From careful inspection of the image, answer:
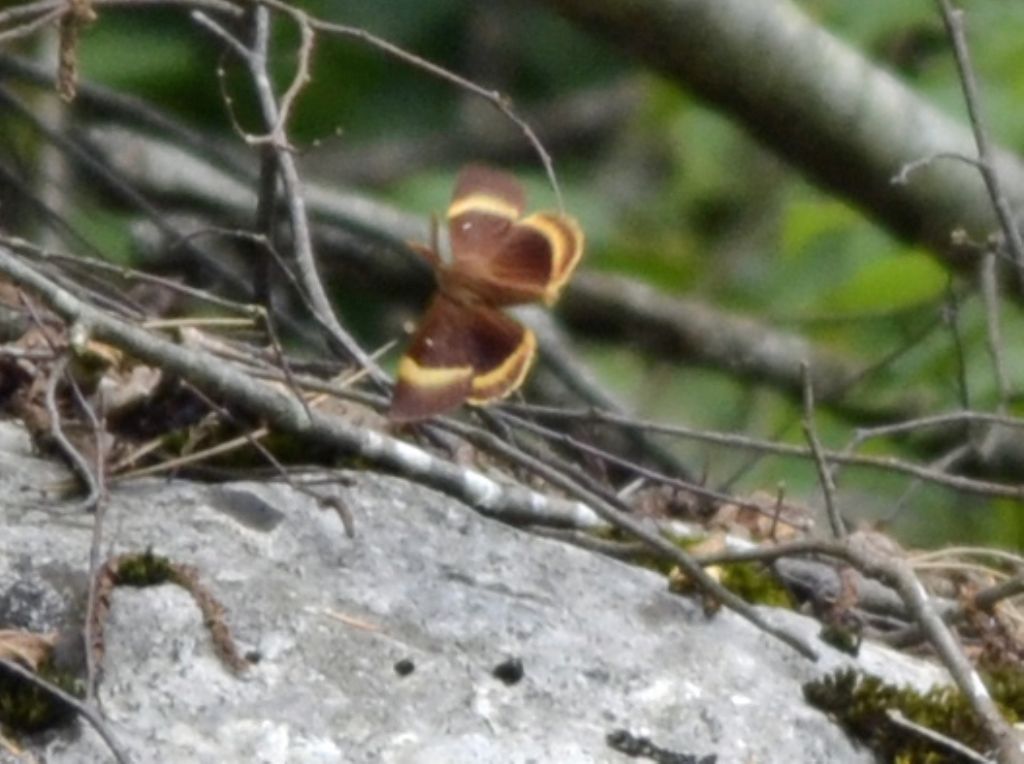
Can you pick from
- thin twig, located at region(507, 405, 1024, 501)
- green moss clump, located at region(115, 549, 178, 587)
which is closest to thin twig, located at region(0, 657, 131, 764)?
green moss clump, located at region(115, 549, 178, 587)

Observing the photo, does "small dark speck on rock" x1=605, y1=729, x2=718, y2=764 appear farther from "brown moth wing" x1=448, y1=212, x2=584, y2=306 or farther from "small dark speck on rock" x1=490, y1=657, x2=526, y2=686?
"brown moth wing" x1=448, y1=212, x2=584, y2=306

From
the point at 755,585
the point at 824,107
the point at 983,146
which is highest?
the point at 983,146

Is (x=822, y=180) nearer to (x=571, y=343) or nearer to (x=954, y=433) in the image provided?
(x=954, y=433)

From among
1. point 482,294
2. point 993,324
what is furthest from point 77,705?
point 993,324

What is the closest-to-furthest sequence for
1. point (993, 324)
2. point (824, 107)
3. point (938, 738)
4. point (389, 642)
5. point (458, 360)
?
point (938, 738) → point (389, 642) → point (458, 360) → point (993, 324) → point (824, 107)

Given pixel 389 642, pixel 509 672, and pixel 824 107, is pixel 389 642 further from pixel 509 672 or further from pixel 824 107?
pixel 824 107

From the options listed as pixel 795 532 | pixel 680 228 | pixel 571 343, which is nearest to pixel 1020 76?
pixel 571 343
